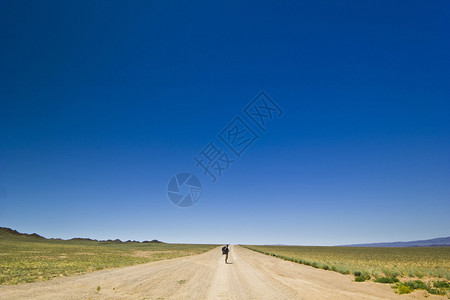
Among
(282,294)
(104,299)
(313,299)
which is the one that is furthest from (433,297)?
(104,299)

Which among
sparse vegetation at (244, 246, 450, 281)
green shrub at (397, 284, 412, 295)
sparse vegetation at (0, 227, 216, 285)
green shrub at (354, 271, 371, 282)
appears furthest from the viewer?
sparse vegetation at (244, 246, 450, 281)

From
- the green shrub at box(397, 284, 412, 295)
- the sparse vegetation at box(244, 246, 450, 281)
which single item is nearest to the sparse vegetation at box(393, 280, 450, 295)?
the green shrub at box(397, 284, 412, 295)

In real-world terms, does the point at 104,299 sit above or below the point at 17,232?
below

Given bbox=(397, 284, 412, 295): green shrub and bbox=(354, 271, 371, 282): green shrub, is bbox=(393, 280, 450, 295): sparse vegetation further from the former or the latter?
bbox=(354, 271, 371, 282): green shrub

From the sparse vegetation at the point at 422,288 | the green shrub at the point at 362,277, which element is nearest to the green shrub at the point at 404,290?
the sparse vegetation at the point at 422,288

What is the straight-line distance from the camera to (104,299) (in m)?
9.35

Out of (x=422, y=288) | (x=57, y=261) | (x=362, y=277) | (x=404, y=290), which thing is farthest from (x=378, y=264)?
(x=57, y=261)

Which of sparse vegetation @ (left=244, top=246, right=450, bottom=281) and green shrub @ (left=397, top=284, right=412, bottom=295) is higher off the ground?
sparse vegetation @ (left=244, top=246, right=450, bottom=281)

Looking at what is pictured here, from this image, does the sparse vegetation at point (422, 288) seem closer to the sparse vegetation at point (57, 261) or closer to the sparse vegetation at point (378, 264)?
the sparse vegetation at point (378, 264)

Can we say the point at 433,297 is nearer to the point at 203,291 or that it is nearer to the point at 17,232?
the point at 203,291

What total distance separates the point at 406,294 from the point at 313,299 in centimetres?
457

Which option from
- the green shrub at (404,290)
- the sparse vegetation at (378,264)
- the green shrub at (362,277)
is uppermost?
the sparse vegetation at (378,264)

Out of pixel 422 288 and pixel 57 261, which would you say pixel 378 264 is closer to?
pixel 422 288

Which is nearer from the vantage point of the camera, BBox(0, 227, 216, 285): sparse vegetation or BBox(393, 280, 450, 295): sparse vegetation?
BBox(393, 280, 450, 295): sparse vegetation
